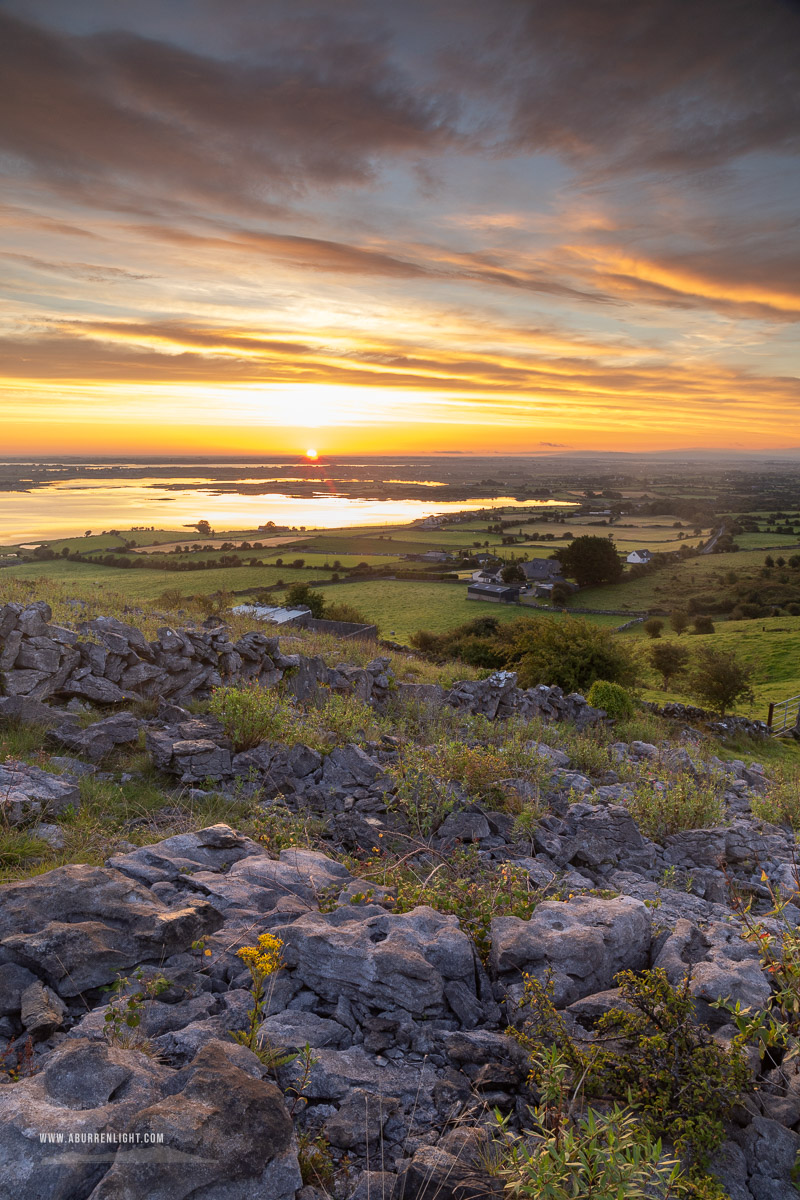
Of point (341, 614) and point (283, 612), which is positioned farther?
point (341, 614)

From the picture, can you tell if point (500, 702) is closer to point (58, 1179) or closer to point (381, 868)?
point (381, 868)

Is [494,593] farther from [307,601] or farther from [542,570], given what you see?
Answer: [307,601]

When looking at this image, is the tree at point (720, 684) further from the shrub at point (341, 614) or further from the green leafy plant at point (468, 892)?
the green leafy plant at point (468, 892)

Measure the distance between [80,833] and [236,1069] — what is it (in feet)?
12.2

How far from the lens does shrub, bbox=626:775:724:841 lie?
333 inches

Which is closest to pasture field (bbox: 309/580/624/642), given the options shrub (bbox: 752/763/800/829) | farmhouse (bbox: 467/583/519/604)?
farmhouse (bbox: 467/583/519/604)

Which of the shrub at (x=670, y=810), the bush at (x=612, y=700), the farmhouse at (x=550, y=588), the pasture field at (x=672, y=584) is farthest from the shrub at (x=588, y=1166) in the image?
the pasture field at (x=672, y=584)

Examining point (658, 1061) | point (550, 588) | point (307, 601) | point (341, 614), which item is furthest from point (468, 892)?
point (550, 588)

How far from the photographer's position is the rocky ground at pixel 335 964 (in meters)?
2.76

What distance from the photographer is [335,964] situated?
→ 163 inches

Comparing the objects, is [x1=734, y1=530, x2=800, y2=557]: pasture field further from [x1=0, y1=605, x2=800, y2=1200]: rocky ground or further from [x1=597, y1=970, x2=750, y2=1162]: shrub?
[x1=597, y1=970, x2=750, y2=1162]: shrub

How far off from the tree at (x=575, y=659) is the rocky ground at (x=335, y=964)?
56.2 ft

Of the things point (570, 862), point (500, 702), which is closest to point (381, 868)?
point (570, 862)

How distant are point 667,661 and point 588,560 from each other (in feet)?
140
